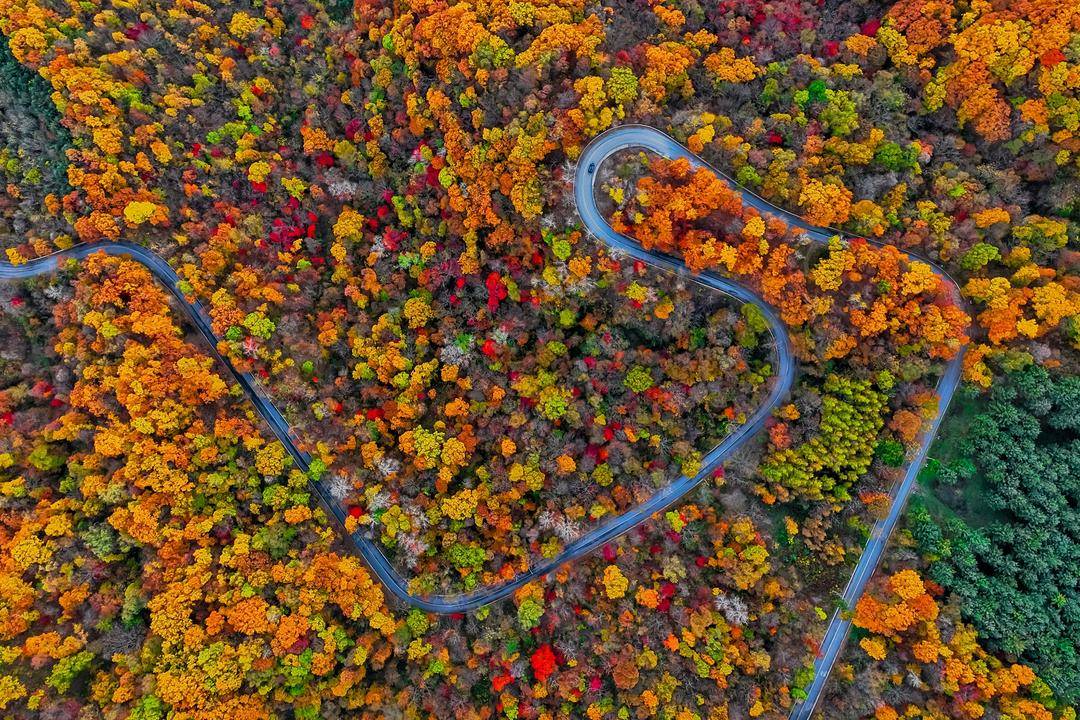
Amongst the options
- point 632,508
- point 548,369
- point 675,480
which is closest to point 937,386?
point 675,480

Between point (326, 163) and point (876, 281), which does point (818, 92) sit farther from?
point (326, 163)

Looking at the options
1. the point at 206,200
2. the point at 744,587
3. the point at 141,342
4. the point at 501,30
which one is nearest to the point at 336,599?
the point at 141,342

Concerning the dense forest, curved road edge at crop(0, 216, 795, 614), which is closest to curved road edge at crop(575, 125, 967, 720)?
the dense forest

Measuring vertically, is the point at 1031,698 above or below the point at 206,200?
below

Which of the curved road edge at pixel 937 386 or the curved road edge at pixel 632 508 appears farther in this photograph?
the curved road edge at pixel 632 508

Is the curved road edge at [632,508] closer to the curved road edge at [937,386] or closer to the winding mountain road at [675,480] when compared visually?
the winding mountain road at [675,480]

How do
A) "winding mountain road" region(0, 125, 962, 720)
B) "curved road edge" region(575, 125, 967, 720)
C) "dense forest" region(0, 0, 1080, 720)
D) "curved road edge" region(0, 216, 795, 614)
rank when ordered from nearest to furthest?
"dense forest" region(0, 0, 1080, 720), "curved road edge" region(575, 125, 967, 720), "winding mountain road" region(0, 125, 962, 720), "curved road edge" region(0, 216, 795, 614)

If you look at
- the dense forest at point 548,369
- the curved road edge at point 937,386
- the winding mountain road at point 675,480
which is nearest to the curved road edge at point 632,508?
the winding mountain road at point 675,480

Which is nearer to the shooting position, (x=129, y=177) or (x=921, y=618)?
(x=921, y=618)

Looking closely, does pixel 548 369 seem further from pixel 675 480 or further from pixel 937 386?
pixel 937 386

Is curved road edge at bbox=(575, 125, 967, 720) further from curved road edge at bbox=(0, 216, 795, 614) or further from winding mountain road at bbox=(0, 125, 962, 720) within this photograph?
curved road edge at bbox=(0, 216, 795, 614)

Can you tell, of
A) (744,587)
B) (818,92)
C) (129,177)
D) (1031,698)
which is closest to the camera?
(1031,698)
